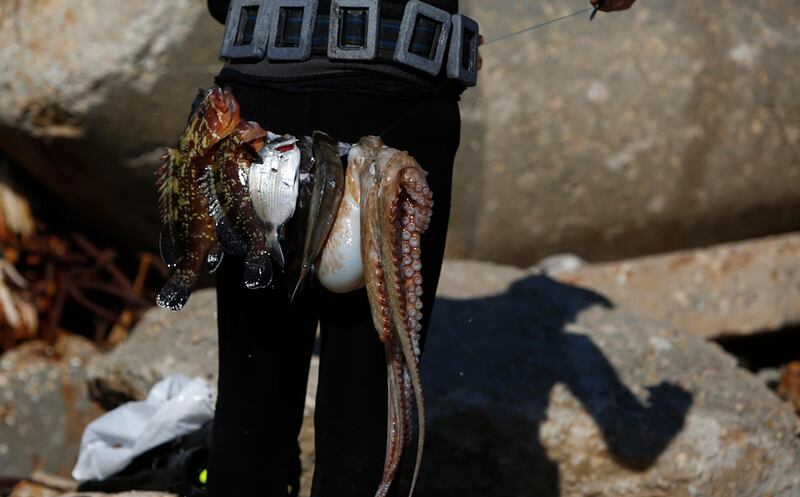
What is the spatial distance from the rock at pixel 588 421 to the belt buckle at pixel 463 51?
4.47ft

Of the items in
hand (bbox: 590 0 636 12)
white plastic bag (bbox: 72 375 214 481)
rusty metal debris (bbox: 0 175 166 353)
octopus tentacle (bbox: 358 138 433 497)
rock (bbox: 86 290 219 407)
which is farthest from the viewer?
rusty metal debris (bbox: 0 175 166 353)

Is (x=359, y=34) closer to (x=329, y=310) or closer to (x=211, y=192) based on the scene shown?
(x=211, y=192)

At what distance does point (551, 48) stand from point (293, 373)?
2.47 meters

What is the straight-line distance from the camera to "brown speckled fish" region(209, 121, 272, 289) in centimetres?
183

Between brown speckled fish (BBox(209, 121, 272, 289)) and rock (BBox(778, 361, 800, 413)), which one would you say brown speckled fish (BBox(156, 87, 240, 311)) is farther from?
rock (BBox(778, 361, 800, 413))

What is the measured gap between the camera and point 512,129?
13.7 ft

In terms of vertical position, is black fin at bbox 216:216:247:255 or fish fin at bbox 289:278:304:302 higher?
black fin at bbox 216:216:247:255

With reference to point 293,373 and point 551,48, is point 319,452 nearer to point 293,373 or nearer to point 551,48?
point 293,373

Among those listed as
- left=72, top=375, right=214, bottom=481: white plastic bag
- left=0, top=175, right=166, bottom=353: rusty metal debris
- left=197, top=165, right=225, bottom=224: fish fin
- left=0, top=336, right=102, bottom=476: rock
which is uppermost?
left=197, top=165, right=225, bottom=224: fish fin

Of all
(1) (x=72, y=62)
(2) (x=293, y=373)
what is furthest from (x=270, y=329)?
(1) (x=72, y=62)

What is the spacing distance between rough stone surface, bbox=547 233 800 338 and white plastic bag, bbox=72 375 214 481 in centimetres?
182

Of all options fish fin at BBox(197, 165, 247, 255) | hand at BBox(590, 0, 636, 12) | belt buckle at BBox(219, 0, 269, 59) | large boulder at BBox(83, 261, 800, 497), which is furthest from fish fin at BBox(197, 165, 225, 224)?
A: large boulder at BBox(83, 261, 800, 497)

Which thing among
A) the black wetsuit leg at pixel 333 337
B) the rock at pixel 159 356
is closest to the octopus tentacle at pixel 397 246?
the black wetsuit leg at pixel 333 337

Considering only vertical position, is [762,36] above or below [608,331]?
above
